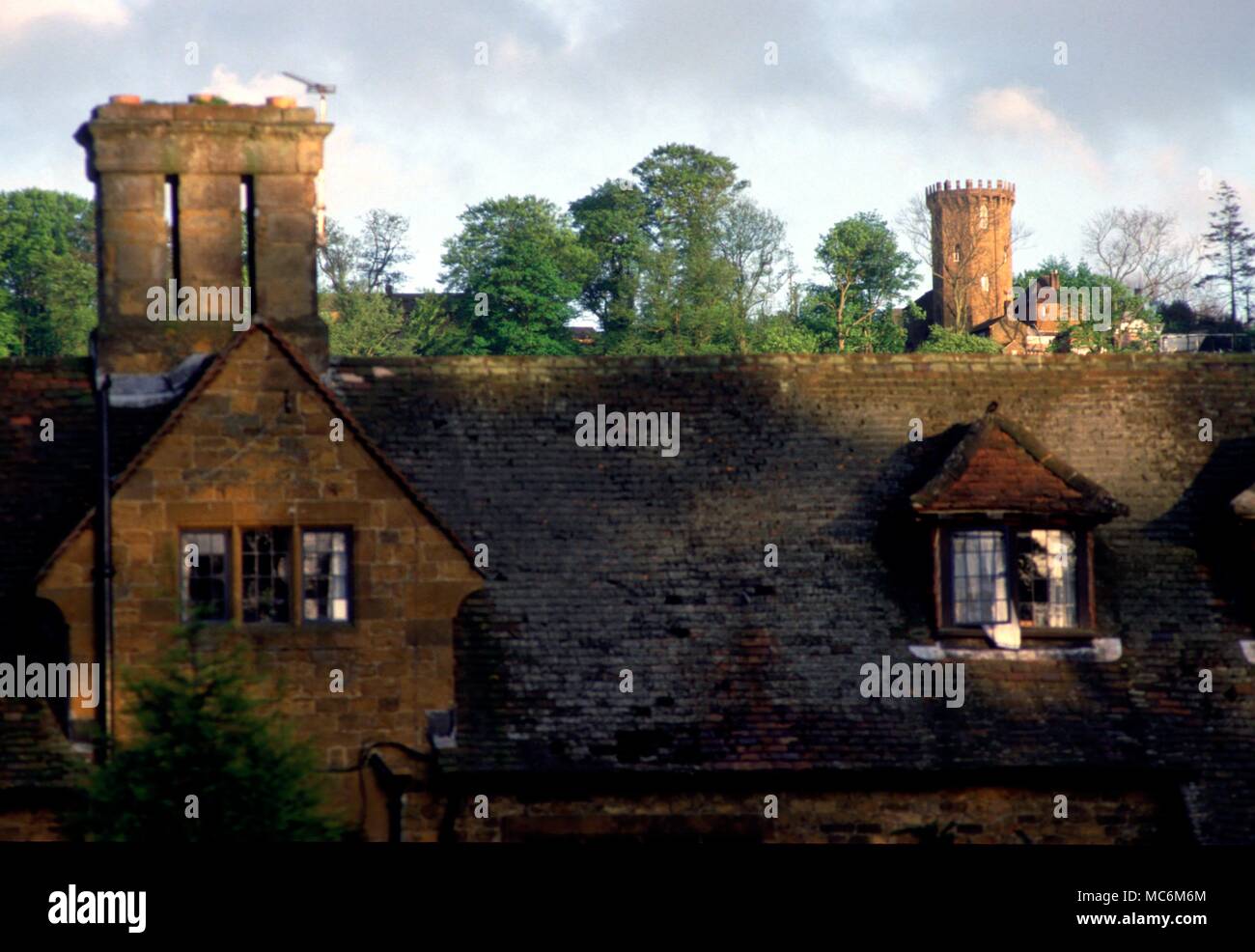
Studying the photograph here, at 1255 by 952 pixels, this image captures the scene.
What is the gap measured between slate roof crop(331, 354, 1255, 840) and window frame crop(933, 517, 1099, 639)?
0.29m

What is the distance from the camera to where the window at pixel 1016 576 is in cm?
2228

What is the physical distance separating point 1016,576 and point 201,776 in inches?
396

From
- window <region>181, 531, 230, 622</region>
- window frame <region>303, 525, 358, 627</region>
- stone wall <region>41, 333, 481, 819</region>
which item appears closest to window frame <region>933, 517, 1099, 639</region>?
stone wall <region>41, 333, 481, 819</region>

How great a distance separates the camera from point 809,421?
78.7ft

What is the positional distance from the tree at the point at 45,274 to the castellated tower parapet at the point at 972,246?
50.8 m

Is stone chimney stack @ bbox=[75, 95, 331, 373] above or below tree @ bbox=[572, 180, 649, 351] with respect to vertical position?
below

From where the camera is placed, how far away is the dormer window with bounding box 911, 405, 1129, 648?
22172 mm

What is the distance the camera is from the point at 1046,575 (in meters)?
22.4

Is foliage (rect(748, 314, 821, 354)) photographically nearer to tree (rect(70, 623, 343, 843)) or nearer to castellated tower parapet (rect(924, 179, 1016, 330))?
castellated tower parapet (rect(924, 179, 1016, 330))

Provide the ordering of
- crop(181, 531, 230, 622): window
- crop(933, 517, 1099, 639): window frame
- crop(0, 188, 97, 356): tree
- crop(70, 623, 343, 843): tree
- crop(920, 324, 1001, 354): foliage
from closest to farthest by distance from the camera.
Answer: crop(70, 623, 343, 843): tree, crop(181, 531, 230, 622): window, crop(933, 517, 1099, 639): window frame, crop(920, 324, 1001, 354): foliage, crop(0, 188, 97, 356): tree

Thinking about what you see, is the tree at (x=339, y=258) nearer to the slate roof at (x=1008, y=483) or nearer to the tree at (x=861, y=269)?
the tree at (x=861, y=269)

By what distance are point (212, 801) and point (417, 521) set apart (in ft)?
15.7

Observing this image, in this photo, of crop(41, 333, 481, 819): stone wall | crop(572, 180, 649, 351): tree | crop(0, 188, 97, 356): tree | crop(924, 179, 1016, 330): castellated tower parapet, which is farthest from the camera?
crop(924, 179, 1016, 330): castellated tower parapet

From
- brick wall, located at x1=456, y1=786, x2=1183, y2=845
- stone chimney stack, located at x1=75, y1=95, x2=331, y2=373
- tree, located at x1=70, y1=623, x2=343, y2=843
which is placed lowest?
brick wall, located at x1=456, y1=786, x2=1183, y2=845
